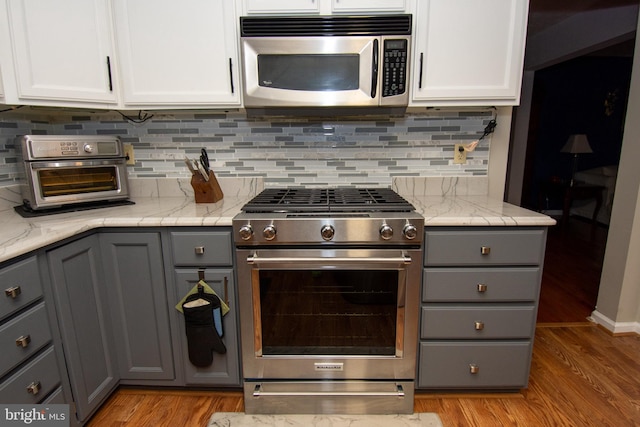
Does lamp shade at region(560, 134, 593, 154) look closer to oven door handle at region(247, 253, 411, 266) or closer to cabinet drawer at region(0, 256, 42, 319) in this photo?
oven door handle at region(247, 253, 411, 266)

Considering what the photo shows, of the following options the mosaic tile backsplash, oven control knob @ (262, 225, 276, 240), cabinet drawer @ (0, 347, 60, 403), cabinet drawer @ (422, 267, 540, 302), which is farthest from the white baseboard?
cabinet drawer @ (0, 347, 60, 403)

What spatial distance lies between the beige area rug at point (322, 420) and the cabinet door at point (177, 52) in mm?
1453

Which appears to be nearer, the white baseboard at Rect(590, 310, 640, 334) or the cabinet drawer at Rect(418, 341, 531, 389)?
the cabinet drawer at Rect(418, 341, 531, 389)

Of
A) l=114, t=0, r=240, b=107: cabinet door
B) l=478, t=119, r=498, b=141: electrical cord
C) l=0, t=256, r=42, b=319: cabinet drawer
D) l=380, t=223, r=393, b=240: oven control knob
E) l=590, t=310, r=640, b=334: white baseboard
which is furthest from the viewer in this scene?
l=590, t=310, r=640, b=334: white baseboard

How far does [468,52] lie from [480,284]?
1060 mm

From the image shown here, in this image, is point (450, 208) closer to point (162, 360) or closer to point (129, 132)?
point (162, 360)

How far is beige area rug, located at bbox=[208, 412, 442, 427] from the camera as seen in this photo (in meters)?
1.44

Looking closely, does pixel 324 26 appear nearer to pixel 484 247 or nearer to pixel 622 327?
pixel 484 247

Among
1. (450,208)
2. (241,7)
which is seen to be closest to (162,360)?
(450,208)

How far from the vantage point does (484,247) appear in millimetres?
1391

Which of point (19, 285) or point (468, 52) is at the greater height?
point (468, 52)

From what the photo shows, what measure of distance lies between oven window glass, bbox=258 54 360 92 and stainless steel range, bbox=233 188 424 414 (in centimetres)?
53

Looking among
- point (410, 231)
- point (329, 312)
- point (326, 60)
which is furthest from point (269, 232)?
point (326, 60)

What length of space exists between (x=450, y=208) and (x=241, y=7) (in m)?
1.34
